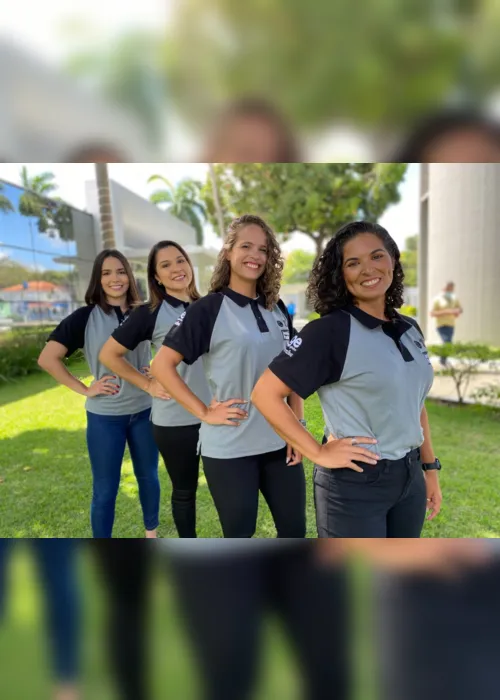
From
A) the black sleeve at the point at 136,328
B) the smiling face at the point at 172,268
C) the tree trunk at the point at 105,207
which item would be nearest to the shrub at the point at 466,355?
the smiling face at the point at 172,268

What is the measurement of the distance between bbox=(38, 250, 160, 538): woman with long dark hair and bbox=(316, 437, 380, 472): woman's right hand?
929 millimetres

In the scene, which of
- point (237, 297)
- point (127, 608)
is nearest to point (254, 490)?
point (237, 297)

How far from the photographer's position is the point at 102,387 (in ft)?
6.48

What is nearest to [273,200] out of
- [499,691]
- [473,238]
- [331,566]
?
[473,238]

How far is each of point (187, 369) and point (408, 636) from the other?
1346 millimetres

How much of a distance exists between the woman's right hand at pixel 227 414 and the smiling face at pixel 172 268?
0.62m

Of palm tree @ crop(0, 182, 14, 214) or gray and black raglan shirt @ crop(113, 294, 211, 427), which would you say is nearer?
palm tree @ crop(0, 182, 14, 214)

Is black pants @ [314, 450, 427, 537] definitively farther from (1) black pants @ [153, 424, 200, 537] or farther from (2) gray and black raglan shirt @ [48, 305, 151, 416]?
(2) gray and black raglan shirt @ [48, 305, 151, 416]

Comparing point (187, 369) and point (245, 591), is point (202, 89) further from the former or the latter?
point (245, 591)

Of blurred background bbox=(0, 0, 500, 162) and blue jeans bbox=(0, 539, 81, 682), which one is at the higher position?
blurred background bbox=(0, 0, 500, 162)

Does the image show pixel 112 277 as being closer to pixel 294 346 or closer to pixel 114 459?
pixel 114 459

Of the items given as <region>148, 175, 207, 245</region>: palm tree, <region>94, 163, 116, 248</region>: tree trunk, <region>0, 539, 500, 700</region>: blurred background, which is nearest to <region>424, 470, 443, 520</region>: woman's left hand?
<region>0, 539, 500, 700</region>: blurred background

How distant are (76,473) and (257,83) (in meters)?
1.76

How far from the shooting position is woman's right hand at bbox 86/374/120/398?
1.97m
